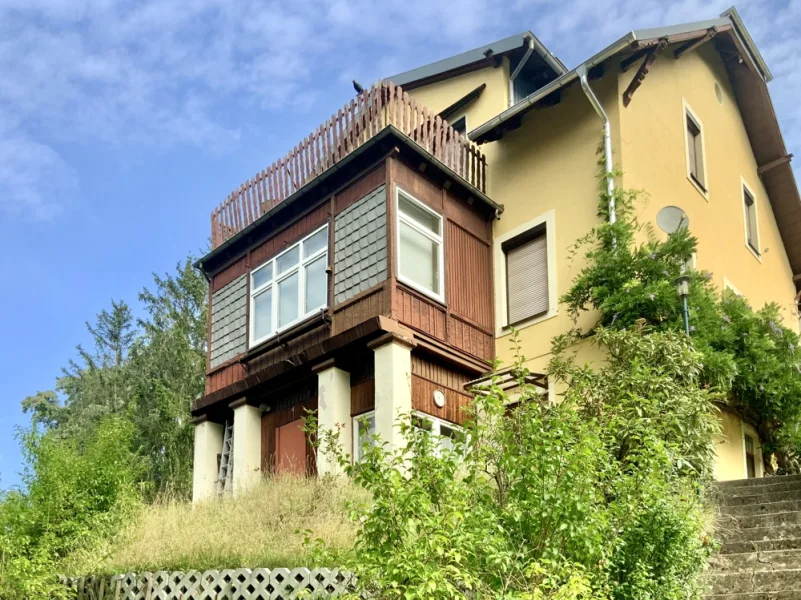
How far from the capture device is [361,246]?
13422 millimetres

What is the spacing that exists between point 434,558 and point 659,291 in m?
7.40

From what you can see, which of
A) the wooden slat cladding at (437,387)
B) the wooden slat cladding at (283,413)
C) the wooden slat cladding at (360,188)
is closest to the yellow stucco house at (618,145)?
the wooden slat cladding at (437,387)

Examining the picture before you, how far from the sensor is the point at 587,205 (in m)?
13.7

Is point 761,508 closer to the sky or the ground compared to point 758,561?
closer to the sky

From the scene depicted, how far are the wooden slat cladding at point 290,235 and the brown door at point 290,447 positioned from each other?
296cm

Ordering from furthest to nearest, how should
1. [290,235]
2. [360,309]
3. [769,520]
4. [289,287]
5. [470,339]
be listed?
[290,235] < [289,287] < [470,339] < [360,309] < [769,520]

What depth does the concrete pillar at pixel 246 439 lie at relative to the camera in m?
14.9

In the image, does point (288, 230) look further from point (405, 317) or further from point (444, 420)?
point (444, 420)

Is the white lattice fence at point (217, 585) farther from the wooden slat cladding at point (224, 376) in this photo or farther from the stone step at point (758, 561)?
the wooden slat cladding at point (224, 376)

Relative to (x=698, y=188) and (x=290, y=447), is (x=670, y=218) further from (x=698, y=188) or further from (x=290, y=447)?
(x=290, y=447)

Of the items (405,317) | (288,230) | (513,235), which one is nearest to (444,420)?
(405,317)

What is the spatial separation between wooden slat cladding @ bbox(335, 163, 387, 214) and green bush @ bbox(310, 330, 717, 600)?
6424mm

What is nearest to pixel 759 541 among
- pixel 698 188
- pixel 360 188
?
pixel 360 188

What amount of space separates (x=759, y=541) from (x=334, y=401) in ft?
19.9
